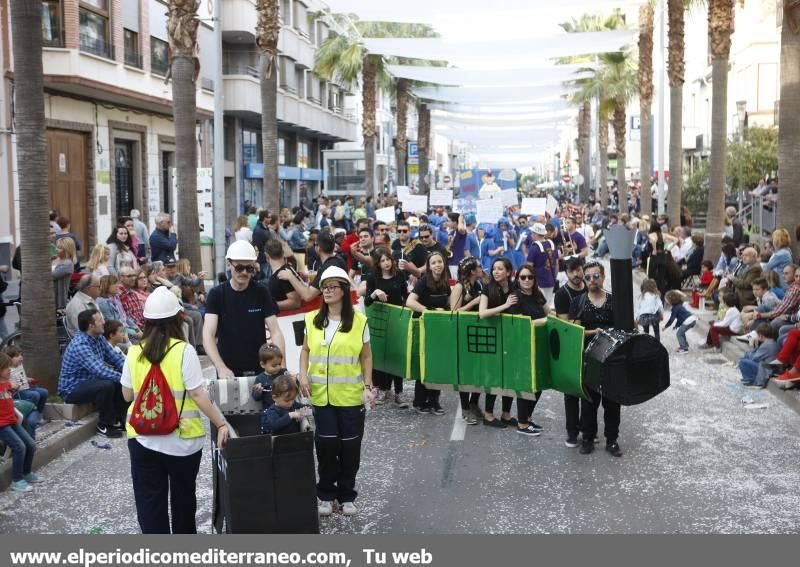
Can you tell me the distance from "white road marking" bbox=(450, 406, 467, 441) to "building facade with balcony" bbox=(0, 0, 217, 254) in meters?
13.6

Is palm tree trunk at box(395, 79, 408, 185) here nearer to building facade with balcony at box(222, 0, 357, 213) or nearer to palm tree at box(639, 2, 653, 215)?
building facade with balcony at box(222, 0, 357, 213)

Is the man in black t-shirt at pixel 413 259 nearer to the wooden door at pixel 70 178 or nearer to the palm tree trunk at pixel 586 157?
the wooden door at pixel 70 178

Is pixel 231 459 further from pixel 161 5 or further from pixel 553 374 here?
pixel 161 5

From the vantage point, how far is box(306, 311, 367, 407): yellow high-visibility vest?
741 centimetres

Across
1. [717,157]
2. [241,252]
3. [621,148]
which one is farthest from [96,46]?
[621,148]

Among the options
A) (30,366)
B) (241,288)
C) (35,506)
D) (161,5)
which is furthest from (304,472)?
(161,5)

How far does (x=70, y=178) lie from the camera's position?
27.2 metres

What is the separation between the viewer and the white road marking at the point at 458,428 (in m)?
10.2

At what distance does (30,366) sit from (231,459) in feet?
19.1

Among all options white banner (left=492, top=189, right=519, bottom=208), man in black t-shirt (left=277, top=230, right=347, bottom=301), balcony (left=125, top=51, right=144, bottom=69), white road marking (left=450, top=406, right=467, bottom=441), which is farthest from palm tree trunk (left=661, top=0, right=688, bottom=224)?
white road marking (left=450, top=406, right=467, bottom=441)

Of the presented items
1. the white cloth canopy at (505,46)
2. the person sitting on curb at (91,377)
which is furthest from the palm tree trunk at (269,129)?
the person sitting on curb at (91,377)

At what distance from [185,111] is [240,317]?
1076 cm

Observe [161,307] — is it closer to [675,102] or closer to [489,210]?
[489,210]

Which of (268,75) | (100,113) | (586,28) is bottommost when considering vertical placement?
(100,113)
